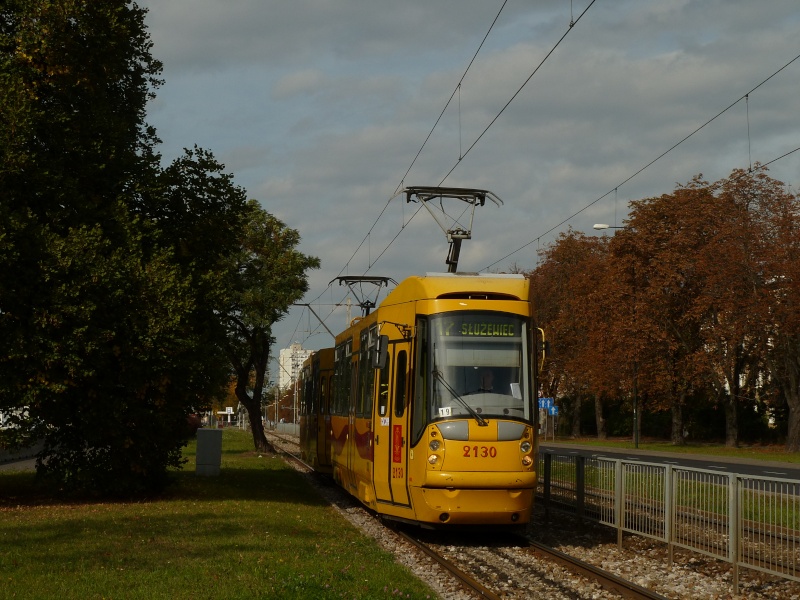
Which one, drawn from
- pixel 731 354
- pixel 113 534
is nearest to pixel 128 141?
pixel 113 534

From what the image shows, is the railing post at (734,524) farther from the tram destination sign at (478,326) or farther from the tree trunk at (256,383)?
the tree trunk at (256,383)

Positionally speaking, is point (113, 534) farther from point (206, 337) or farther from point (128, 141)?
point (128, 141)

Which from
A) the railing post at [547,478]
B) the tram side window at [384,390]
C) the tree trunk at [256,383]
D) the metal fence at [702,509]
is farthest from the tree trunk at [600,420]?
the tram side window at [384,390]

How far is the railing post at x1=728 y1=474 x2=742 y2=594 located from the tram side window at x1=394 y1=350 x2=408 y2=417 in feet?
17.1

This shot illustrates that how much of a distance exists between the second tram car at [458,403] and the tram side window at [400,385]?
0.01 meters

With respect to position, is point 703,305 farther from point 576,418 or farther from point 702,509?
point 702,509

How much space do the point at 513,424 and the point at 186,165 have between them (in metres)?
11.3

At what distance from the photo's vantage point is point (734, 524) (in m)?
11.7

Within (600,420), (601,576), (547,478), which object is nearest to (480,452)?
(601,576)

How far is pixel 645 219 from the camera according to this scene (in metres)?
57.8

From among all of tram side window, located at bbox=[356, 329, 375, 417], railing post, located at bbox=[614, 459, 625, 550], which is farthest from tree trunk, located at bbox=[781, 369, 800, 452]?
railing post, located at bbox=[614, 459, 625, 550]

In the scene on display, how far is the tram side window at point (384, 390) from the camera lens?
16578 mm

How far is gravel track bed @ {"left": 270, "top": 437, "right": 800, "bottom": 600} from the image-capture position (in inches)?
455

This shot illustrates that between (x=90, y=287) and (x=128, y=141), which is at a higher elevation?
(x=128, y=141)
